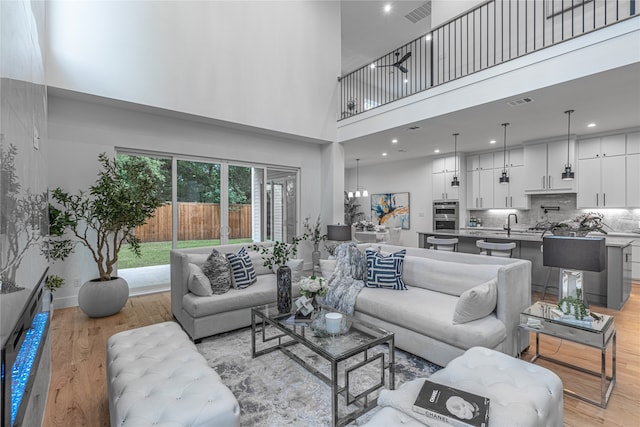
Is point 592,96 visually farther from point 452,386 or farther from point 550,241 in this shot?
point 452,386

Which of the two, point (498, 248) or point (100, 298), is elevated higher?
point (498, 248)

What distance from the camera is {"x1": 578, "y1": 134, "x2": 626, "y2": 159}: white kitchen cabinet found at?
571 centimetres

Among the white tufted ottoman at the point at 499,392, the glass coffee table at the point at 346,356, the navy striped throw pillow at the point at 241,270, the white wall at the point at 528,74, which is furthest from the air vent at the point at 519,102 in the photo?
the navy striped throw pillow at the point at 241,270

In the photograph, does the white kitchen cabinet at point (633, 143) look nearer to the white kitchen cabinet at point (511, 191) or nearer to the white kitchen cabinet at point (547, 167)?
the white kitchen cabinet at point (547, 167)

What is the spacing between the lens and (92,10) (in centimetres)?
397

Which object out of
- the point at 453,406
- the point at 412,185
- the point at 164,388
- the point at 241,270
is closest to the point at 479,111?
the point at 241,270

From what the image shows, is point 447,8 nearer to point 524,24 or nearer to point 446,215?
point 524,24

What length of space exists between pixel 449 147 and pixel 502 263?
5.09m

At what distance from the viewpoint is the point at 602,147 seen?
5.91m

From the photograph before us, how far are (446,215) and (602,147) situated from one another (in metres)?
3.38

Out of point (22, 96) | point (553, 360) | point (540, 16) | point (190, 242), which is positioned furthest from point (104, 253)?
point (540, 16)

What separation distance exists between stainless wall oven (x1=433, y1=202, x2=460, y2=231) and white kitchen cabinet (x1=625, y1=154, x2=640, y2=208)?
315 cm

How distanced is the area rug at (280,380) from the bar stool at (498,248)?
2.91m

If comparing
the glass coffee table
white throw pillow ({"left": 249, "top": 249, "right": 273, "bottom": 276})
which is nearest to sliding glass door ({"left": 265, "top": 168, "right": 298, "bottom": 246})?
white throw pillow ({"left": 249, "top": 249, "right": 273, "bottom": 276})
